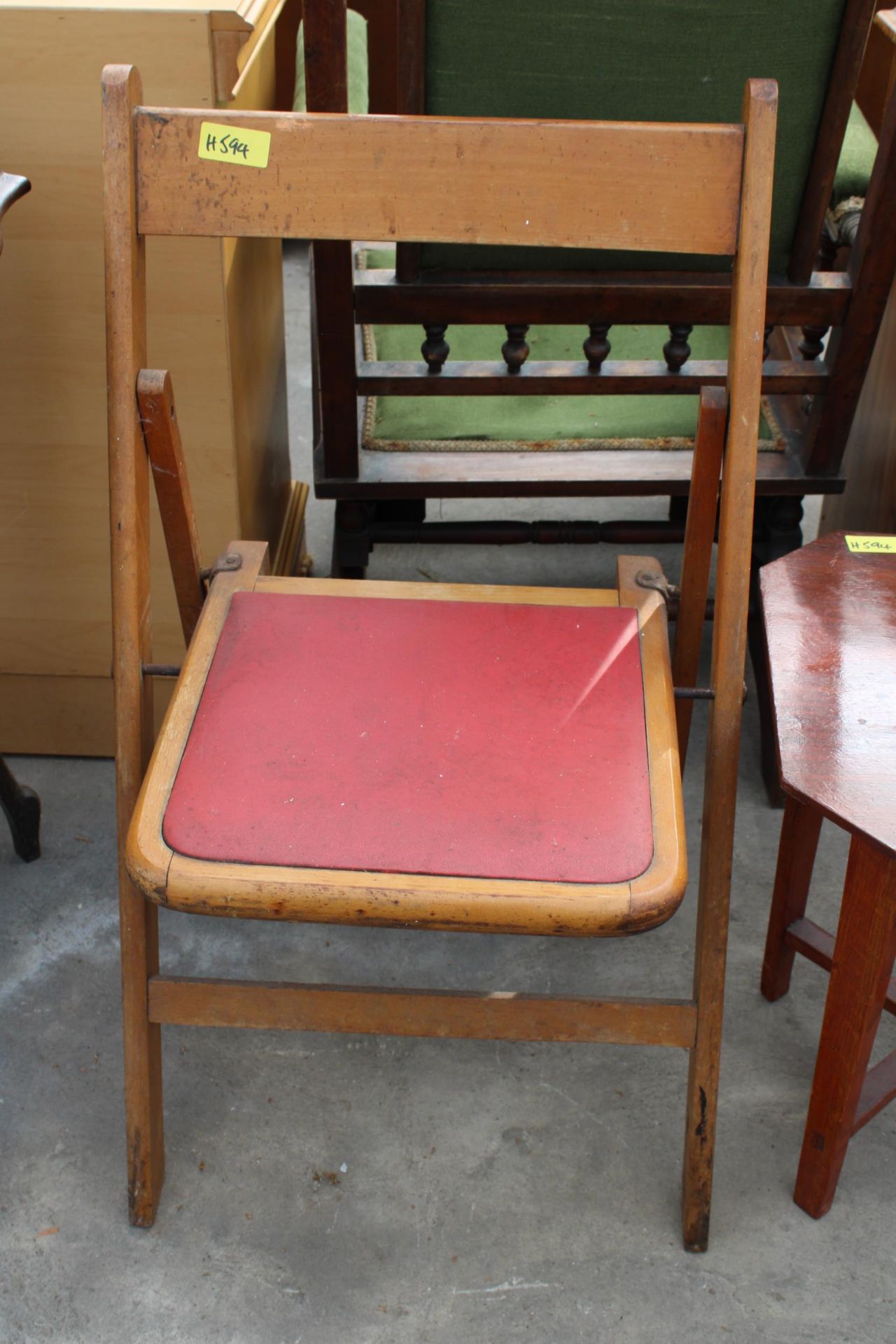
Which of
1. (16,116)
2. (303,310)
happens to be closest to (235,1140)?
(16,116)

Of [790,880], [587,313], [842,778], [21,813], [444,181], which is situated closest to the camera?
[842,778]

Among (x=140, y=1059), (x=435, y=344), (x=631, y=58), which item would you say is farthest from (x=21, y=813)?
(x=631, y=58)

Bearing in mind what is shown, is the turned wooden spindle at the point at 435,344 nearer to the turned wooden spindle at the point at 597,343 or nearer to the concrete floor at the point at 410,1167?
the turned wooden spindle at the point at 597,343

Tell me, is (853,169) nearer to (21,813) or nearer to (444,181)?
(444,181)

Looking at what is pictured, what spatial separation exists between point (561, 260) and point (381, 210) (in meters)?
0.42

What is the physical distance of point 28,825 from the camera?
187 centimetres

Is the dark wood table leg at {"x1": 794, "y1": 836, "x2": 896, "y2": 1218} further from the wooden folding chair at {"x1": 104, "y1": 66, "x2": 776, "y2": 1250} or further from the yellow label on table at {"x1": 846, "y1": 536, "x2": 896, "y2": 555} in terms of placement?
the yellow label on table at {"x1": 846, "y1": 536, "x2": 896, "y2": 555}

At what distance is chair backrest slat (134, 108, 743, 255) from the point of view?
126cm

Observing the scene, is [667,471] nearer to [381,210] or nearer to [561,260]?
[561,260]

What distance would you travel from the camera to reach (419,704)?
50.9 inches

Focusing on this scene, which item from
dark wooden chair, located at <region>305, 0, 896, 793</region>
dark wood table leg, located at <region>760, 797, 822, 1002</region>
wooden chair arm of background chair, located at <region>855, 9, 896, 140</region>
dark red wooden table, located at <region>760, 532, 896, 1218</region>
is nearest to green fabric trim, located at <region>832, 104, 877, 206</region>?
dark wooden chair, located at <region>305, 0, 896, 793</region>

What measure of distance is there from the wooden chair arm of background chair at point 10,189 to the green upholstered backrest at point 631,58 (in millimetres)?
461

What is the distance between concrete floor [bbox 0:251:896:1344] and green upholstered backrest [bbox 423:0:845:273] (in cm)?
104

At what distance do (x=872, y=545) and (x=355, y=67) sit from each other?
202 cm
